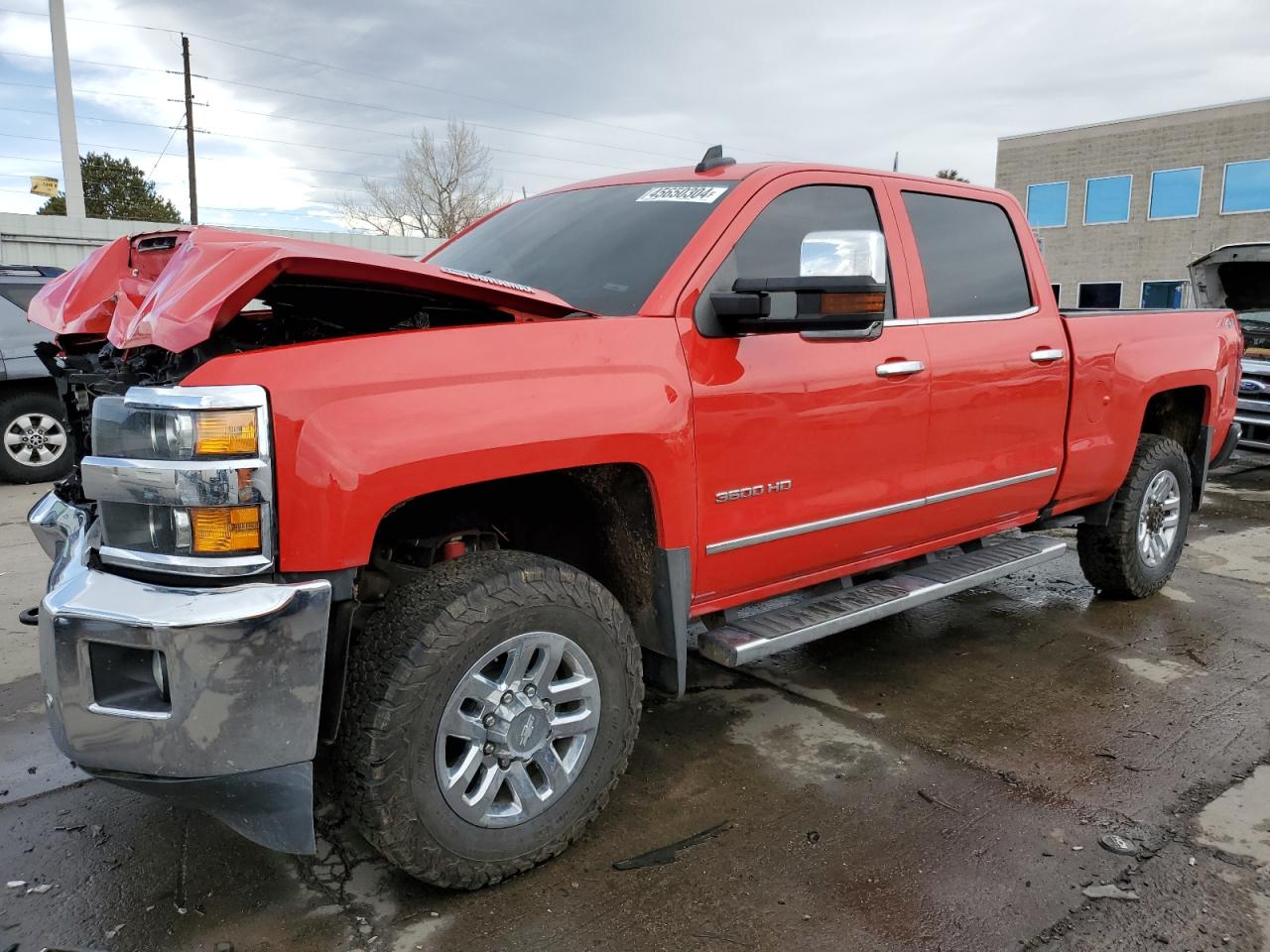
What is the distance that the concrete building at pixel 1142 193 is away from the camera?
27.0m

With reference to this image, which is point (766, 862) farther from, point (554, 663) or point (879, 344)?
point (879, 344)

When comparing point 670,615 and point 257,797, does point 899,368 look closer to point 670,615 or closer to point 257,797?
point 670,615

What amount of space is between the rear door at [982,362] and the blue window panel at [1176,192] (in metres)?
29.0

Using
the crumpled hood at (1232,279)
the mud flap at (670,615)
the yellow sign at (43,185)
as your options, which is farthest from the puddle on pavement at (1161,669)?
the yellow sign at (43,185)

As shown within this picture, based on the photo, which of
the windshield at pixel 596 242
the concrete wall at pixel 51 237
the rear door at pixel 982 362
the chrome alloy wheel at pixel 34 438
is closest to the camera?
the windshield at pixel 596 242

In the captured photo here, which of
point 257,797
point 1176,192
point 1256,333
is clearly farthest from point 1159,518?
point 1176,192

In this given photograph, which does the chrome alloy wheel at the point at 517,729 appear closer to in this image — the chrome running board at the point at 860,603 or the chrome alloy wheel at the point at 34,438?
the chrome running board at the point at 860,603

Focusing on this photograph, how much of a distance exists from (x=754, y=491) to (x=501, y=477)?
0.92 m

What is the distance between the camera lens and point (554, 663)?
8.21ft

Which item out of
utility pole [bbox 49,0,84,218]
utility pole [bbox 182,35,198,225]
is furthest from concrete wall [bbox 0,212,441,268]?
utility pole [bbox 182,35,198,225]

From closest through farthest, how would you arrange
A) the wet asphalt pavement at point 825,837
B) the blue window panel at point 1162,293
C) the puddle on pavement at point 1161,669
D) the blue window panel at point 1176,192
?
the wet asphalt pavement at point 825,837 → the puddle on pavement at point 1161,669 → the blue window panel at point 1176,192 → the blue window panel at point 1162,293

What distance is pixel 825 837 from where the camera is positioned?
9.18 ft

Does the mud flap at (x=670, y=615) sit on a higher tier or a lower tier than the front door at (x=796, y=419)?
lower

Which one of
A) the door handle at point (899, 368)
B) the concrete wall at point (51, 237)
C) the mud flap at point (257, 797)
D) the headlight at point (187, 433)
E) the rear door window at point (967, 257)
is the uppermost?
the concrete wall at point (51, 237)
